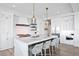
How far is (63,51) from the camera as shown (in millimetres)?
2400

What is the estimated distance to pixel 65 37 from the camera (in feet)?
8.20

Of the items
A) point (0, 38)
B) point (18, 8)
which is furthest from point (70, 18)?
point (0, 38)

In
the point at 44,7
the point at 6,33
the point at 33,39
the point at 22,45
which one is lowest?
the point at 22,45

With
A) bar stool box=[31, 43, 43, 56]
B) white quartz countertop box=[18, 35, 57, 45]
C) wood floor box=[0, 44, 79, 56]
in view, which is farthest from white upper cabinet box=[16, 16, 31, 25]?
wood floor box=[0, 44, 79, 56]

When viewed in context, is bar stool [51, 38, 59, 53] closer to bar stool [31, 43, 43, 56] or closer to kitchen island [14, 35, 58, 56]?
bar stool [31, 43, 43, 56]

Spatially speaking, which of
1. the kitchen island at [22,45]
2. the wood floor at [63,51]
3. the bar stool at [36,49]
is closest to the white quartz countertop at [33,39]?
the kitchen island at [22,45]

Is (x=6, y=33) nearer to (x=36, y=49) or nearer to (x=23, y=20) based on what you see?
(x=23, y=20)

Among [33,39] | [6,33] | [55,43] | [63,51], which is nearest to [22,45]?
[33,39]

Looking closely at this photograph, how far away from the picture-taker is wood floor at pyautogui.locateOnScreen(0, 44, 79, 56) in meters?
2.33

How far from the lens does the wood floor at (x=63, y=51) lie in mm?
2332

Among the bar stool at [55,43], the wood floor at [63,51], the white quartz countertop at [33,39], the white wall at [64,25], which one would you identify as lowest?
the wood floor at [63,51]

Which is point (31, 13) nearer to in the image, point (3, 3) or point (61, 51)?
point (3, 3)

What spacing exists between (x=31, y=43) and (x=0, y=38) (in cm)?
79

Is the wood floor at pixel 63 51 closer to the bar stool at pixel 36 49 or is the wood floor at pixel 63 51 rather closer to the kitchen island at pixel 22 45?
the kitchen island at pixel 22 45
